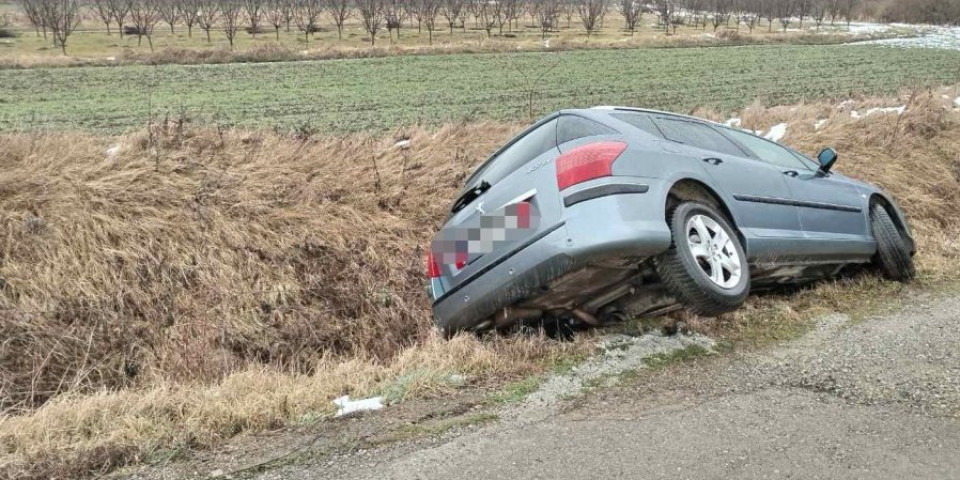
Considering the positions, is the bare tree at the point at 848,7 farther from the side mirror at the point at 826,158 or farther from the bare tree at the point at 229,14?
the side mirror at the point at 826,158

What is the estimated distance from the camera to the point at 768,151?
5.82m

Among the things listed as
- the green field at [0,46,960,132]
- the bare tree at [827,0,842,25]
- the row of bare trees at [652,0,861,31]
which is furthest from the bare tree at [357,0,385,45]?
the bare tree at [827,0,842,25]

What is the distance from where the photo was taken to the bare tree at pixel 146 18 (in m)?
61.9

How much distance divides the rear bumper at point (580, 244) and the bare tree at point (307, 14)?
219ft

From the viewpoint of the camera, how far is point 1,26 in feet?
219

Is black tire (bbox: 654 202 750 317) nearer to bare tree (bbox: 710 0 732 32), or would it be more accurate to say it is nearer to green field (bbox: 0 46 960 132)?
green field (bbox: 0 46 960 132)

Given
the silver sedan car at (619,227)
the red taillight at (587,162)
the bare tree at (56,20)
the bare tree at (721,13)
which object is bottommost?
the silver sedan car at (619,227)

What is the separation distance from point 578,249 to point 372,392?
1.36 m

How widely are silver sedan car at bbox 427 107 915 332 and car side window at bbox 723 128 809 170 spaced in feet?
0.42

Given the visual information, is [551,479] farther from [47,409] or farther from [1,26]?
[1,26]

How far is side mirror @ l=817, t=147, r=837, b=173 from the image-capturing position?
5.84m

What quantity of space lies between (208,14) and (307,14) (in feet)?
40.1

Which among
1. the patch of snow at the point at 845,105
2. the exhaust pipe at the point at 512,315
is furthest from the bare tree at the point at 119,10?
the exhaust pipe at the point at 512,315

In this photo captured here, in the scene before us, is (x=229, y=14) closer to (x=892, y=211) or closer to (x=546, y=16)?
(x=546, y=16)
